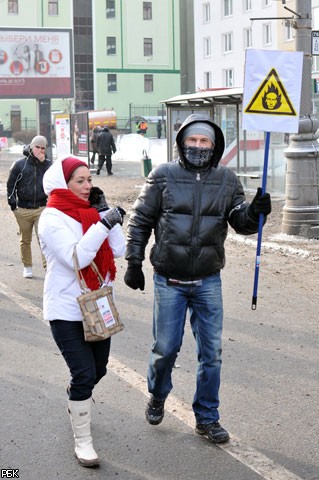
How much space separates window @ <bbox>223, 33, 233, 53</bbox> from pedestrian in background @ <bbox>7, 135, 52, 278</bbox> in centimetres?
5356

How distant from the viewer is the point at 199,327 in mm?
4762

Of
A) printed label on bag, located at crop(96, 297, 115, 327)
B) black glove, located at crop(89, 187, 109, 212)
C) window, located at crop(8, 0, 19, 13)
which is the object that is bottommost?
printed label on bag, located at crop(96, 297, 115, 327)

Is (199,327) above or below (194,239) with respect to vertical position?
below

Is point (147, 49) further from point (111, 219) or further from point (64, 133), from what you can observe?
point (111, 219)

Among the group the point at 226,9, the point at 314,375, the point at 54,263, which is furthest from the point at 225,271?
the point at 226,9

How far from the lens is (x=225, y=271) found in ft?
34.5

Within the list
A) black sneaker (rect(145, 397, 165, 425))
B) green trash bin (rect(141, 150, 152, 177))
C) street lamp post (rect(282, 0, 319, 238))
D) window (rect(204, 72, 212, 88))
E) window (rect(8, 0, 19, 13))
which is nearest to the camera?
black sneaker (rect(145, 397, 165, 425))

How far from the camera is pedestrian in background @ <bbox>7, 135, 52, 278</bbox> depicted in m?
9.80

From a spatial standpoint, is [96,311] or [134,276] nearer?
[96,311]

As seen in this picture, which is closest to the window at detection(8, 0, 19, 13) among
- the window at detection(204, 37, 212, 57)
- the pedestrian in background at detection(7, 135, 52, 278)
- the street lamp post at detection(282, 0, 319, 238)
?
the window at detection(204, 37, 212, 57)

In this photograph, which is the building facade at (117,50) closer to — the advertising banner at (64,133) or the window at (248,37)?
the window at (248,37)

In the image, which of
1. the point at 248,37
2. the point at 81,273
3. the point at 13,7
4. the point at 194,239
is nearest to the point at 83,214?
the point at 81,273

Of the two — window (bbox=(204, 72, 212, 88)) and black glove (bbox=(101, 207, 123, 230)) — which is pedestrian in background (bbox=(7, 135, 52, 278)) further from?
window (bbox=(204, 72, 212, 88))

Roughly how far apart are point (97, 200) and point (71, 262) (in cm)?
43
